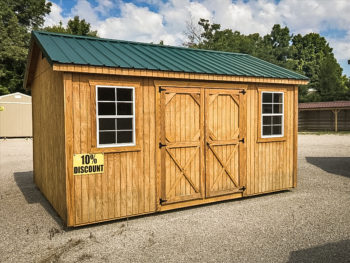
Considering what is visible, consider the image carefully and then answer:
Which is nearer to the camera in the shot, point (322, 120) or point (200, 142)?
point (200, 142)

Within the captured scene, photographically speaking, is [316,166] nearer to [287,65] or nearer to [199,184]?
[199,184]

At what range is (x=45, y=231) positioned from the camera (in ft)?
18.7

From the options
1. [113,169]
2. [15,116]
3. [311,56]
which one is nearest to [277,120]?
[113,169]

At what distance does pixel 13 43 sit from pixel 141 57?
93.2 feet

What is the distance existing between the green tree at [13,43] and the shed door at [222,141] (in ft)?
90.2

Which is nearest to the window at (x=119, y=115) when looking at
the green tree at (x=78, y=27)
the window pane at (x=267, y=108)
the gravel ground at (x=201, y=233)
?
the gravel ground at (x=201, y=233)

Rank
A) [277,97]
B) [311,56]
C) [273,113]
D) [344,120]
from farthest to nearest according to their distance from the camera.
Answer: [311,56] → [344,120] → [277,97] → [273,113]

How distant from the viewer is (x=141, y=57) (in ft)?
22.5

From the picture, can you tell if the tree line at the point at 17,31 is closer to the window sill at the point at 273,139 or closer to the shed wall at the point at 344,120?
the window sill at the point at 273,139

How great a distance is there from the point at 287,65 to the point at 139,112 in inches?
1649

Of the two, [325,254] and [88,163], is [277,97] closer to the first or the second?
[325,254]

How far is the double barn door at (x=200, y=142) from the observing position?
6703 millimetres

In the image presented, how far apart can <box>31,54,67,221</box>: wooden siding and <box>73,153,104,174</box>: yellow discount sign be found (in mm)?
348

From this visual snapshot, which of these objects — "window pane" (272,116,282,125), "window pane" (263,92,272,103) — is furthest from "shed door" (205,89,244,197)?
"window pane" (272,116,282,125)
